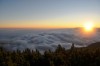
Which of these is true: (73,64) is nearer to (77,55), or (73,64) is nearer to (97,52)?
(77,55)

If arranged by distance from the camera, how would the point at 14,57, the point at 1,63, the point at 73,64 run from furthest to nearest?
the point at 14,57 < the point at 73,64 < the point at 1,63

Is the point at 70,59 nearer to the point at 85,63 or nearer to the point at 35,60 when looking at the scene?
the point at 85,63

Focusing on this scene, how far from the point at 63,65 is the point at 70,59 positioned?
18.0 ft

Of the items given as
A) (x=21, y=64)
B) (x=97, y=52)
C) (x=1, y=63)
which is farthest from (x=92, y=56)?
(x=1, y=63)

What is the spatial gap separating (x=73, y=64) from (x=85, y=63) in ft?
11.5

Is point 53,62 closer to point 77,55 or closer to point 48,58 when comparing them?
point 48,58

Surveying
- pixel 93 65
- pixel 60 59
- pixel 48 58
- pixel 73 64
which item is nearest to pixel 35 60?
pixel 48 58

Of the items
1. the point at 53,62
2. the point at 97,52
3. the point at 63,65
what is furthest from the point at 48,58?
the point at 97,52

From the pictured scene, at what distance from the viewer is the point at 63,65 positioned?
2136 inches

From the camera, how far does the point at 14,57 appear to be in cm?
6172

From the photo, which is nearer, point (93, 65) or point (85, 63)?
point (93, 65)

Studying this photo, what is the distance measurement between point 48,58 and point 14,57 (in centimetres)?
1103

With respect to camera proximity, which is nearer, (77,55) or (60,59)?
(60,59)

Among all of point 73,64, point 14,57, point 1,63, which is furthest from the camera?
point 14,57
